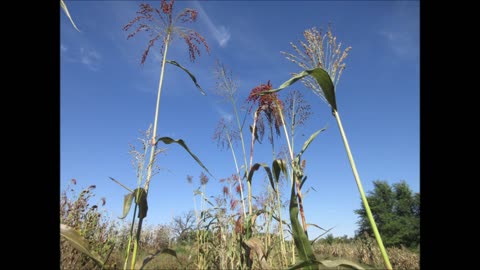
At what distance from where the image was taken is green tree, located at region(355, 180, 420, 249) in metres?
21.7

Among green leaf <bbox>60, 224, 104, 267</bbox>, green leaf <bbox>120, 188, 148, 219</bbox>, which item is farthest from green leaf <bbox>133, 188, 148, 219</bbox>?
green leaf <bbox>60, 224, 104, 267</bbox>

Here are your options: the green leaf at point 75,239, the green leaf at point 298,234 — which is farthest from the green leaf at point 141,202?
the green leaf at point 298,234

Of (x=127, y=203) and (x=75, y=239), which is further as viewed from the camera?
(x=127, y=203)

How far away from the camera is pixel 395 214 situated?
954 inches

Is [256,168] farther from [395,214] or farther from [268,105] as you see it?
[395,214]

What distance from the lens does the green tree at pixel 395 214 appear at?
2170 cm

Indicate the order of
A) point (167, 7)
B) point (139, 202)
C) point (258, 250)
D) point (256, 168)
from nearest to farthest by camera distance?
point (139, 202), point (167, 7), point (258, 250), point (256, 168)

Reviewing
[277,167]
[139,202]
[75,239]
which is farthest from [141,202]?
[277,167]
